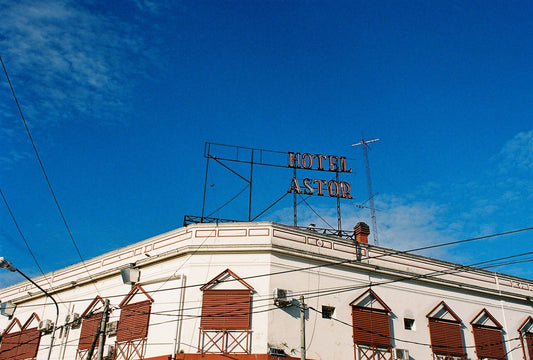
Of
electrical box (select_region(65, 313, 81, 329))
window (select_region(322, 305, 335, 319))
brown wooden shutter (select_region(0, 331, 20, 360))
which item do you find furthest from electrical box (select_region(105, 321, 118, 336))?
window (select_region(322, 305, 335, 319))

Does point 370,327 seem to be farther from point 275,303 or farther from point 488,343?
point 488,343

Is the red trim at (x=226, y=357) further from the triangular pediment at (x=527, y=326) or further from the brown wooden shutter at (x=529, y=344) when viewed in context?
the brown wooden shutter at (x=529, y=344)

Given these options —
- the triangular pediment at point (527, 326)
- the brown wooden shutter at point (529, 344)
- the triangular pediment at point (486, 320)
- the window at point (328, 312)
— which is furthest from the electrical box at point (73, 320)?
the brown wooden shutter at point (529, 344)

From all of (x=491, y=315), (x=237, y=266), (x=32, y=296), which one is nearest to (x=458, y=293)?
(x=491, y=315)

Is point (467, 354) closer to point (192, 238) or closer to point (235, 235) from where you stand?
point (235, 235)

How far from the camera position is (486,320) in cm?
3047

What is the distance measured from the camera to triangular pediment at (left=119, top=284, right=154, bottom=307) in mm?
26344

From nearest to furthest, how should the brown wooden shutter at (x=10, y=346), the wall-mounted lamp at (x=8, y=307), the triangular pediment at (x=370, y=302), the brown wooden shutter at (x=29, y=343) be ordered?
the triangular pediment at (x=370, y=302) < the brown wooden shutter at (x=29, y=343) < the brown wooden shutter at (x=10, y=346) < the wall-mounted lamp at (x=8, y=307)

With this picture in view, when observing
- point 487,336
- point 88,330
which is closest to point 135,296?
Answer: point 88,330

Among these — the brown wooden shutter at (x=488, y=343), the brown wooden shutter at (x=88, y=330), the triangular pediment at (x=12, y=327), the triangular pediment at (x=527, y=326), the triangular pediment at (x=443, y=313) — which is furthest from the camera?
the triangular pediment at (x=12, y=327)

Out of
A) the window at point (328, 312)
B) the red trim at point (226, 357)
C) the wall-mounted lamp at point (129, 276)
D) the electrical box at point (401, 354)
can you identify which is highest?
the wall-mounted lamp at point (129, 276)

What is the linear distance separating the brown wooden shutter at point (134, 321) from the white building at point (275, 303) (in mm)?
52

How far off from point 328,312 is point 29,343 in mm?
18361

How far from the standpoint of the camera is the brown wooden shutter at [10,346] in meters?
32.8
